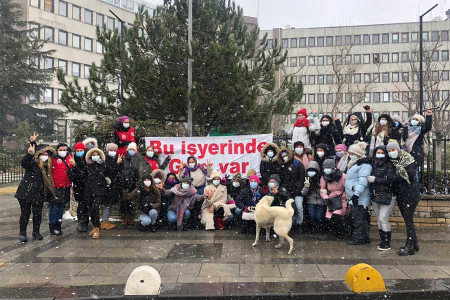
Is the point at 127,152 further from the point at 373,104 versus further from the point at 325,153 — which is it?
the point at 373,104

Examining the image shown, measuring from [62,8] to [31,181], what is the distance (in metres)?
48.2

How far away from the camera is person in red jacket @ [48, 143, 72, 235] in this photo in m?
8.29

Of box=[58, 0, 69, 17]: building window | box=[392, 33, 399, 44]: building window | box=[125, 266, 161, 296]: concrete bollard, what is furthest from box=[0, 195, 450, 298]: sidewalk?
box=[392, 33, 399, 44]: building window

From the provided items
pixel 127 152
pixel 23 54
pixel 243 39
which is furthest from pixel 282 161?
pixel 23 54

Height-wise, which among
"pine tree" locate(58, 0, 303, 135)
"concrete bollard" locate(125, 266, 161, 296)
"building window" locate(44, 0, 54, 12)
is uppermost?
"building window" locate(44, 0, 54, 12)

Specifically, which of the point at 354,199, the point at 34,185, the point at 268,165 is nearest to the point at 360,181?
the point at 354,199

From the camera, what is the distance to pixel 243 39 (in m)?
14.3

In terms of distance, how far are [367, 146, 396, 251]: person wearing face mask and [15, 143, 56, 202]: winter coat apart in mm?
6205

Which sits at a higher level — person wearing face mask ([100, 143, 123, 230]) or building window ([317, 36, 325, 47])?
building window ([317, 36, 325, 47])

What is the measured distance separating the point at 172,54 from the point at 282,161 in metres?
6.12

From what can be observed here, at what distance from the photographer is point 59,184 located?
8.28 meters

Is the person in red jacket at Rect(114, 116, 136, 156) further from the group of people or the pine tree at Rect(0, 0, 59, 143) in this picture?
the pine tree at Rect(0, 0, 59, 143)

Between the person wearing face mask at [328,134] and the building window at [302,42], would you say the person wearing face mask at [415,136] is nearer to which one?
the person wearing face mask at [328,134]

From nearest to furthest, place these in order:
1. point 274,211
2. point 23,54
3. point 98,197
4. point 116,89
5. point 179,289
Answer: point 179,289
point 274,211
point 98,197
point 116,89
point 23,54
